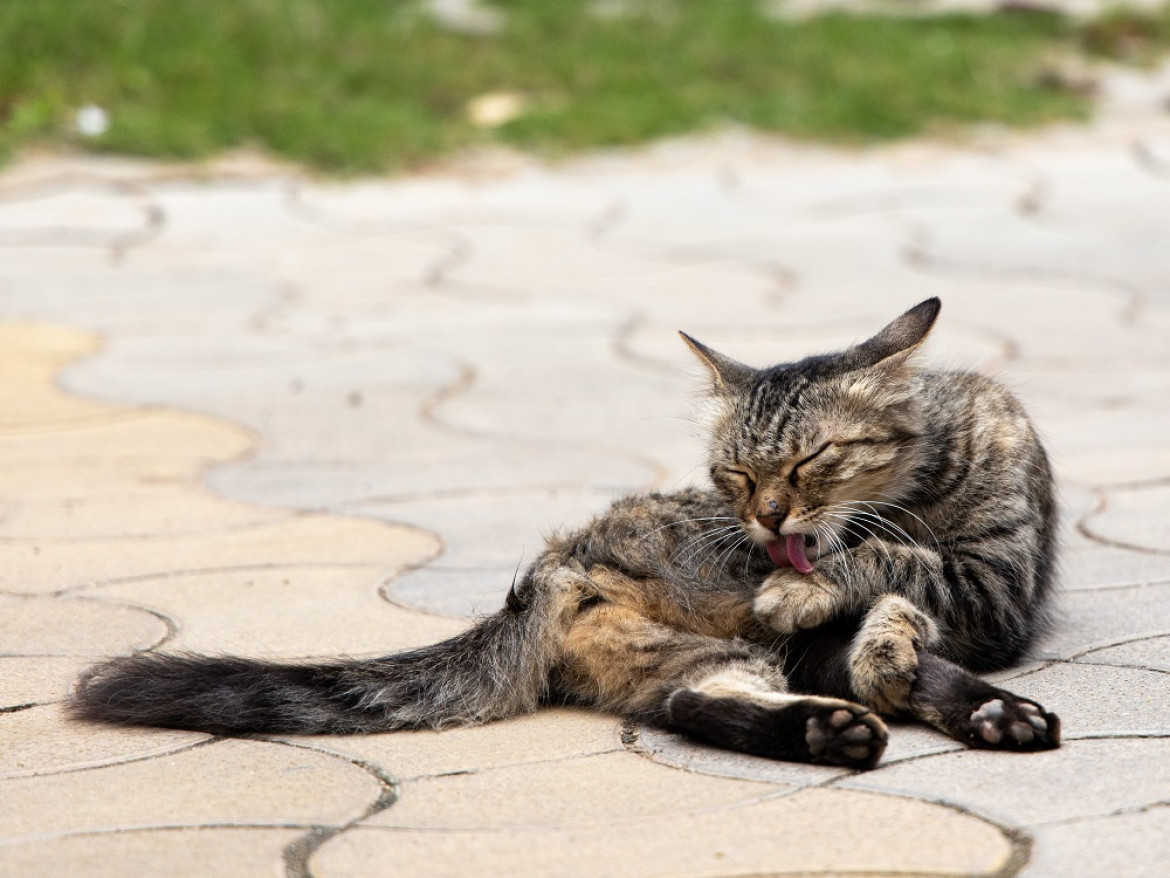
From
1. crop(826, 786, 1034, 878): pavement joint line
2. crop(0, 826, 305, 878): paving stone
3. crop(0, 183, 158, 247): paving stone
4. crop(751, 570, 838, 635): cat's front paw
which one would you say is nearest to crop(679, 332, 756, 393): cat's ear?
crop(751, 570, 838, 635): cat's front paw

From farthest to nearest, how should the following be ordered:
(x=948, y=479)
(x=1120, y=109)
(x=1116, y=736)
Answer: (x=1120, y=109) → (x=948, y=479) → (x=1116, y=736)

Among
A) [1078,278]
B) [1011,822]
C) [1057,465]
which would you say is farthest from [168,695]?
[1078,278]

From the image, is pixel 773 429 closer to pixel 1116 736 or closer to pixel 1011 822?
pixel 1116 736

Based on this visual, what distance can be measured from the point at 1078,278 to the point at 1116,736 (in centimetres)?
484

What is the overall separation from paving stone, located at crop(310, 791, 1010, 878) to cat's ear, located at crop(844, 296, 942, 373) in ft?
3.67

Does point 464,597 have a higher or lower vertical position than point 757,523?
lower

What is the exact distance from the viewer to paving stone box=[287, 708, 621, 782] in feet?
8.82

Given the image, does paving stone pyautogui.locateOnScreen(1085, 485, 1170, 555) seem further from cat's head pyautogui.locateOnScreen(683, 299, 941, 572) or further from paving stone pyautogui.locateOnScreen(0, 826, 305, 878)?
paving stone pyautogui.locateOnScreen(0, 826, 305, 878)

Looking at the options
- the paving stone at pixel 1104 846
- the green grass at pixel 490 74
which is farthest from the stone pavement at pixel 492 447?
the green grass at pixel 490 74

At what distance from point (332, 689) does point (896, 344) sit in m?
1.36

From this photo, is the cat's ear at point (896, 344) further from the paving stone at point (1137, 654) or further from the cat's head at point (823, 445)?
the paving stone at point (1137, 654)

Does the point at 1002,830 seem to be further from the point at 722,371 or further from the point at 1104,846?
the point at 722,371

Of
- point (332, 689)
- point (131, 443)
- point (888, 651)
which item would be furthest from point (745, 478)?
point (131, 443)

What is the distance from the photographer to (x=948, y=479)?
10.8 feet
